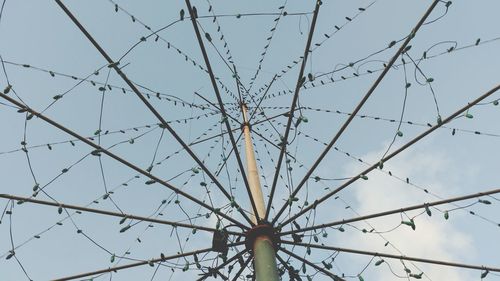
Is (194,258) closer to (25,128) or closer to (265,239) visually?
(265,239)

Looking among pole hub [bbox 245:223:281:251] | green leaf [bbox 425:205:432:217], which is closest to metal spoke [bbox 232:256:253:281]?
pole hub [bbox 245:223:281:251]

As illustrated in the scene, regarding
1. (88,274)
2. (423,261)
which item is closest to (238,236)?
(88,274)

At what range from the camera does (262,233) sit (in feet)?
18.0

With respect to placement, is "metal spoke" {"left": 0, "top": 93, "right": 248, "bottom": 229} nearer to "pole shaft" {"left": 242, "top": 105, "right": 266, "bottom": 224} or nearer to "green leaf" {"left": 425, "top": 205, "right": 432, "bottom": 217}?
"pole shaft" {"left": 242, "top": 105, "right": 266, "bottom": 224}

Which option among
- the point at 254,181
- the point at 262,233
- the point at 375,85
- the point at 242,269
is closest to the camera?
the point at 375,85

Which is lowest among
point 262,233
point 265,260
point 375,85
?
point 265,260

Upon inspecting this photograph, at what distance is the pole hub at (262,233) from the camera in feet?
18.0

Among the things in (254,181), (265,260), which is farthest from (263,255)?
(254,181)

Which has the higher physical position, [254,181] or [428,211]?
[254,181]

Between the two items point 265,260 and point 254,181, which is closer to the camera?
point 265,260

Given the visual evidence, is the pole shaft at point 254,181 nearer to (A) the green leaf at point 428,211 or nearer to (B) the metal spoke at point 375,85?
A: (B) the metal spoke at point 375,85

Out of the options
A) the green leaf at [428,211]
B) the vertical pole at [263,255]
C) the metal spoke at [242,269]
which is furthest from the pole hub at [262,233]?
the green leaf at [428,211]

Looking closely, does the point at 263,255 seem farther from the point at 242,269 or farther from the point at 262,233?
the point at 242,269

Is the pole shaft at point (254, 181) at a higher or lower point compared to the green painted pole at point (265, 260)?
higher
